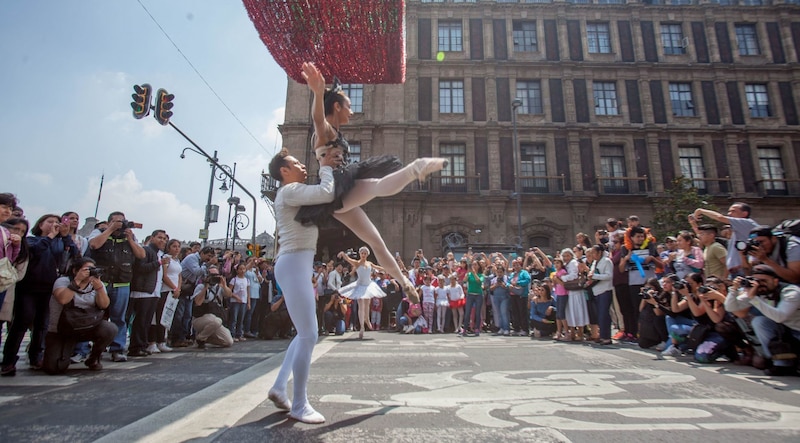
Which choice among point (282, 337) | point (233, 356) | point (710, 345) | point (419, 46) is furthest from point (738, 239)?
point (419, 46)

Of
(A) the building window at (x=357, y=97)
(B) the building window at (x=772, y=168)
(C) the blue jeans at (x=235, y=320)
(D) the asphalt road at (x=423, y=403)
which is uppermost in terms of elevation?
(A) the building window at (x=357, y=97)

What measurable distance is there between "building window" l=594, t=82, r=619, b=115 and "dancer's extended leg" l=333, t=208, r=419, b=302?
91.1 feet

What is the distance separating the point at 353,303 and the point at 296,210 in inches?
374

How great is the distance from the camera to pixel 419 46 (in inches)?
1093

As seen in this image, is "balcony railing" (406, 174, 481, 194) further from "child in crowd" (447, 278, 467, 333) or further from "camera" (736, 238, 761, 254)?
"camera" (736, 238, 761, 254)

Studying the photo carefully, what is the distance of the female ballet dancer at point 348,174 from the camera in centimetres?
276

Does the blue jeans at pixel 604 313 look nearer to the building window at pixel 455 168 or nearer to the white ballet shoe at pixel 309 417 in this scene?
the white ballet shoe at pixel 309 417

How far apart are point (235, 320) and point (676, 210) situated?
22327 mm

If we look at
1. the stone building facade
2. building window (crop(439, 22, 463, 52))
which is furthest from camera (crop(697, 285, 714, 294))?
building window (crop(439, 22, 463, 52))

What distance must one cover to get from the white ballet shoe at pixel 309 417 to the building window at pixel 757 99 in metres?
35.1

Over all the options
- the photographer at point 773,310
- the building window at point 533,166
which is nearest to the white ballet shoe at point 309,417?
the photographer at point 773,310

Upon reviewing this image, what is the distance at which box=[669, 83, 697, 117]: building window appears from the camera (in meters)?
27.2

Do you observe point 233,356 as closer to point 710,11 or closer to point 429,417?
point 429,417

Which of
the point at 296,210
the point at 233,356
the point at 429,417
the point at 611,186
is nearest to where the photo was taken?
the point at 429,417
